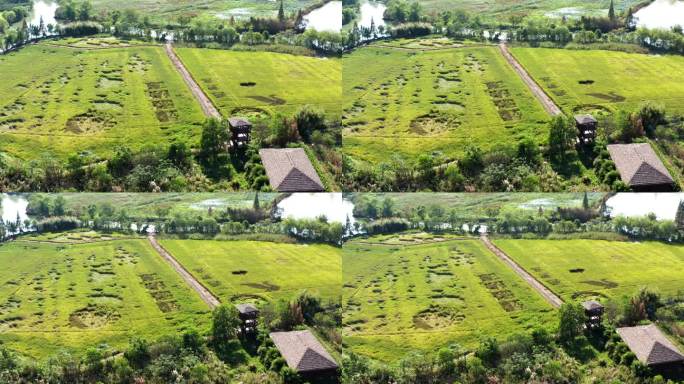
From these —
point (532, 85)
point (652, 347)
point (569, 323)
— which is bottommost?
point (652, 347)

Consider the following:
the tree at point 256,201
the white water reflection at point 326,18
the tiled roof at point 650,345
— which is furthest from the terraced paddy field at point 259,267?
the tiled roof at point 650,345

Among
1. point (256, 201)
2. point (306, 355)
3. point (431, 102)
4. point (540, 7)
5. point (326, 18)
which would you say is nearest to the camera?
point (306, 355)

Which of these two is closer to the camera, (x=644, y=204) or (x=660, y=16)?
(x=644, y=204)

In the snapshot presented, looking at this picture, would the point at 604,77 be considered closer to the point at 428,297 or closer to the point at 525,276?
the point at 525,276

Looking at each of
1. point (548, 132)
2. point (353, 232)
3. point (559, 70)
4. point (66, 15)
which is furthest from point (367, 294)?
point (66, 15)

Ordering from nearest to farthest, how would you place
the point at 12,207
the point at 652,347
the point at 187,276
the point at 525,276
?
the point at 12,207 → the point at 652,347 → the point at 187,276 → the point at 525,276

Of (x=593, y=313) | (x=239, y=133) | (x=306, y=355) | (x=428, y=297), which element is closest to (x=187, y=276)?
(x=306, y=355)
